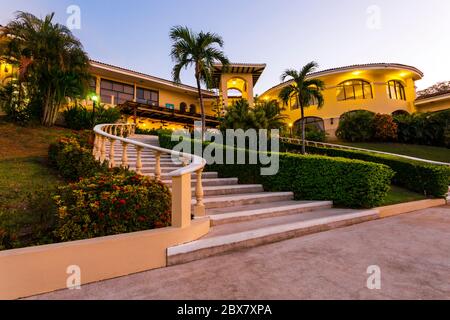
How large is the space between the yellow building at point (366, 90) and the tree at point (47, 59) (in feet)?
73.2

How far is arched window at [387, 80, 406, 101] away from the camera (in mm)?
24859

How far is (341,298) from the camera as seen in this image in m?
2.14

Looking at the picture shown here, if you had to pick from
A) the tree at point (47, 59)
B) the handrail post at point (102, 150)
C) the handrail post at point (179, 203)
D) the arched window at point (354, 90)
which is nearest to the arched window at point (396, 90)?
the arched window at point (354, 90)

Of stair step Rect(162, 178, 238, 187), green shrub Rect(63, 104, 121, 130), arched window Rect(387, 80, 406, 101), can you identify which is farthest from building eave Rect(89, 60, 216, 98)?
arched window Rect(387, 80, 406, 101)

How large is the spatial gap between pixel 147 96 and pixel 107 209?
2355 centimetres

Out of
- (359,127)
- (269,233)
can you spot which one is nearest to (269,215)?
(269,233)

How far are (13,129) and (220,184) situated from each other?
11001mm

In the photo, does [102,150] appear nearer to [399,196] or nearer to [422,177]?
[399,196]

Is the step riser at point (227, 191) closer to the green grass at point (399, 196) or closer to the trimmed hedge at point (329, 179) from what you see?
the trimmed hedge at point (329, 179)

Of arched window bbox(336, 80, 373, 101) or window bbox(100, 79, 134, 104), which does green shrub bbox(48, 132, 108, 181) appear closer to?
window bbox(100, 79, 134, 104)

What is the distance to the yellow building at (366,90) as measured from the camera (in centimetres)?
2412

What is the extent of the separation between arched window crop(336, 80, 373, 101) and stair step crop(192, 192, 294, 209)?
23.3 m
